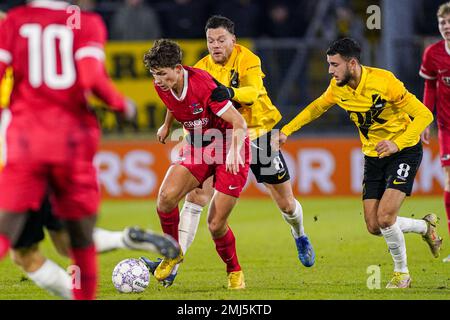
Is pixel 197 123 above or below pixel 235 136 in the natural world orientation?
above

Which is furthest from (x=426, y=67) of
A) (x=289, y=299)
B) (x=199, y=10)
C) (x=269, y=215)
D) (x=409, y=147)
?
(x=199, y=10)

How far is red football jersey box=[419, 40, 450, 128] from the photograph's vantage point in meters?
9.59

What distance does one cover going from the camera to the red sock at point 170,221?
7.82 metres

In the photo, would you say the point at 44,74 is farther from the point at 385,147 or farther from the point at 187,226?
the point at 385,147

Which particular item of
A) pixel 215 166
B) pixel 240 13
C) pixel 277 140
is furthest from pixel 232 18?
pixel 215 166

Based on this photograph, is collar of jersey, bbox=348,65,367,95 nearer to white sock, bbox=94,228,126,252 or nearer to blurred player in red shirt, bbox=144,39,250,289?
blurred player in red shirt, bbox=144,39,250,289

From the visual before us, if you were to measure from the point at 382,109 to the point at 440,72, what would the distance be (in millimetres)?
1852

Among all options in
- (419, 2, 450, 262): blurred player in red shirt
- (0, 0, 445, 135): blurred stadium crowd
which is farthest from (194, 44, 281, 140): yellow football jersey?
(0, 0, 445, 135): blurred stadium crowd

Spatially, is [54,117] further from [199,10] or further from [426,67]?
[199,10]

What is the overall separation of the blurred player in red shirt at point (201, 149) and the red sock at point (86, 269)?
181 cm

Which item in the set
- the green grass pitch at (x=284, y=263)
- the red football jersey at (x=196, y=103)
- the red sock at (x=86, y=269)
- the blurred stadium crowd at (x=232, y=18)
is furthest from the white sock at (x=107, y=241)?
the blurred stadium crowd at (x=232, y=18)

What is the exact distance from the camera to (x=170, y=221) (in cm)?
785
